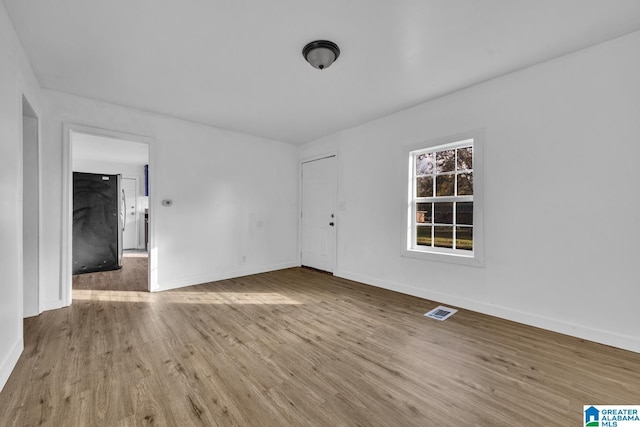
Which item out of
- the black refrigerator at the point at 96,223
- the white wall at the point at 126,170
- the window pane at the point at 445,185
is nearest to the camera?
the window pane at the point at 445,185

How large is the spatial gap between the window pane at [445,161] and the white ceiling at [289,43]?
0.71m

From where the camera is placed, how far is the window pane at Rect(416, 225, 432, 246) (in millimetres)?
3582

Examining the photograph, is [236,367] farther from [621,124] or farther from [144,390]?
[621,124]

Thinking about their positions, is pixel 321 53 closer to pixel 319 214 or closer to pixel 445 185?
pixel 445 185

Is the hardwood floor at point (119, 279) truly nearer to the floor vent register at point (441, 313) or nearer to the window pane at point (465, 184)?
the floor vent register at point (441, 313)

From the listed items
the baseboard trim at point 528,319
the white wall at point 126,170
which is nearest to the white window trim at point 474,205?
the baseboard trim at point 528,319

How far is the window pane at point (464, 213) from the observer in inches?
125

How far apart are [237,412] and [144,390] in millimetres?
657

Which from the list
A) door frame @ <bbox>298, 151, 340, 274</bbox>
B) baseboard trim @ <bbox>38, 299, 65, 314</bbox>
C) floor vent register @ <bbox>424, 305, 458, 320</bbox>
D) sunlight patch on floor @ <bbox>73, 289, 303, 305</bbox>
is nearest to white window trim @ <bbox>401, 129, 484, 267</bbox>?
floor vent register @ <bbox>424, 305, 458, 320</bbox>

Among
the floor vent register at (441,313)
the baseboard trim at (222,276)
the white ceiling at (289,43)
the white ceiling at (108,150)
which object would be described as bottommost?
the floor vent register at (441,313)

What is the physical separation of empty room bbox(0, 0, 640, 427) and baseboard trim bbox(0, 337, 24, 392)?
21mm

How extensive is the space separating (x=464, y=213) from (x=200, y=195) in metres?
3.69

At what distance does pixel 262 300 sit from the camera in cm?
345

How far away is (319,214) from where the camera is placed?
510 centimetres
